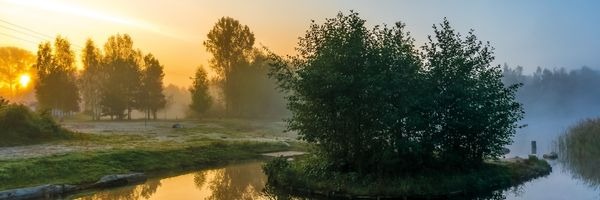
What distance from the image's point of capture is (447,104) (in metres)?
28.3

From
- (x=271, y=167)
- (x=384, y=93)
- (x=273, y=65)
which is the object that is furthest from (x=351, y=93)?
(x=271, y=167)

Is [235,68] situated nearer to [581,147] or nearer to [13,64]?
[13,64]

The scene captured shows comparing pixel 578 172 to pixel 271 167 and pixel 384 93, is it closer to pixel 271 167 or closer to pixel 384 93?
pixel 384 93

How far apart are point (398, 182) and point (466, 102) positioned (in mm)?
6397

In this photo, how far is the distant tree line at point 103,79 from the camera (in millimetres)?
94688

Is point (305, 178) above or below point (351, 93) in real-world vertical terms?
below

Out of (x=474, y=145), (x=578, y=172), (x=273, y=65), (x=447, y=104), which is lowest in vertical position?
(x=578, y=172)

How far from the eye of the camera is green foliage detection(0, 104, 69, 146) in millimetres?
44956

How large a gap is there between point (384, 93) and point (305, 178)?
6.30 meters

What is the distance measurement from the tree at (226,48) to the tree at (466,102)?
80924 millimetres

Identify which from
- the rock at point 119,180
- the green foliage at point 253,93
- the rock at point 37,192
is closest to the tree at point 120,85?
the green foliage at point 253,93

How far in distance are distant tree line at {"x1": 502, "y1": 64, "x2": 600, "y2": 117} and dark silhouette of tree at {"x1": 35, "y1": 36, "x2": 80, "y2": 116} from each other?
109052 mm

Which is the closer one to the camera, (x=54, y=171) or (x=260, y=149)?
(x=54, y=171)

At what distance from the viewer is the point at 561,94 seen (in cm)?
16162
